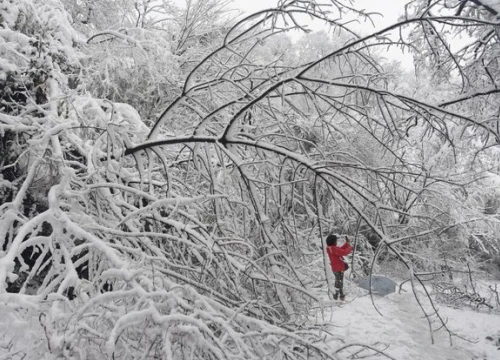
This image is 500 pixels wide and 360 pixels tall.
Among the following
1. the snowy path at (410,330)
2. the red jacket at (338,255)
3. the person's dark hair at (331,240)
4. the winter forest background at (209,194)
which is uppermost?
the winter forest background at (209,194)

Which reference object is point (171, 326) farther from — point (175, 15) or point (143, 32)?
point (175, 15)

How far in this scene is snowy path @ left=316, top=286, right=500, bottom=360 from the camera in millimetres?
7187

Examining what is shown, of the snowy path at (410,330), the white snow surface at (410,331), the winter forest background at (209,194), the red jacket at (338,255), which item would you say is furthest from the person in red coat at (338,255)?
the winter forest background at (209,194)

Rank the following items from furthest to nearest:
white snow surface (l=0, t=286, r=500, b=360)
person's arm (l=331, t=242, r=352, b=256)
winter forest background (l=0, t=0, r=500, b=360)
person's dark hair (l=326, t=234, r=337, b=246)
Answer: white snow surface (l=0, t=286, r=500, b=360), person's dark hair (l=326, t=234, r=337, b=246), person's arm (l=331, t=242, r=352, b=256), winter forest background (l=0, t=0, r=500, b=360)

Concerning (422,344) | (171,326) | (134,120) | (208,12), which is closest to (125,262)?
(171,326)

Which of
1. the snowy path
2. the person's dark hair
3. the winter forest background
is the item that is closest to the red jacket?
the person's dark hair

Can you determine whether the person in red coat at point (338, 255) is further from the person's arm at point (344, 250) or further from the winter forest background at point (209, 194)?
the winter forest background at point (209, 194)

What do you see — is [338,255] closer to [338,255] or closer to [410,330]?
[338,255]

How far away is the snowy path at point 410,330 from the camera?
7187 mm

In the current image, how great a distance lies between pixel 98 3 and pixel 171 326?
1097 centimetres

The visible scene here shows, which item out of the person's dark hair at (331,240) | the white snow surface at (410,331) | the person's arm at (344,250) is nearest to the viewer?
the person's arm at (344,250)

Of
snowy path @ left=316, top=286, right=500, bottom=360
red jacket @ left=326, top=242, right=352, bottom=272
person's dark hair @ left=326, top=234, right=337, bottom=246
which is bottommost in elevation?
snowy path @ left=316, top=286, right=500, bottom=360

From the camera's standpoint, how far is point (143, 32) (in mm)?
5914

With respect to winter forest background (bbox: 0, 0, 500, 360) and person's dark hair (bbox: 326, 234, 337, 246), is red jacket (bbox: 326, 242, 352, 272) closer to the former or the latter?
person's dark hair (bbox: 326, 234, 337, 246)
